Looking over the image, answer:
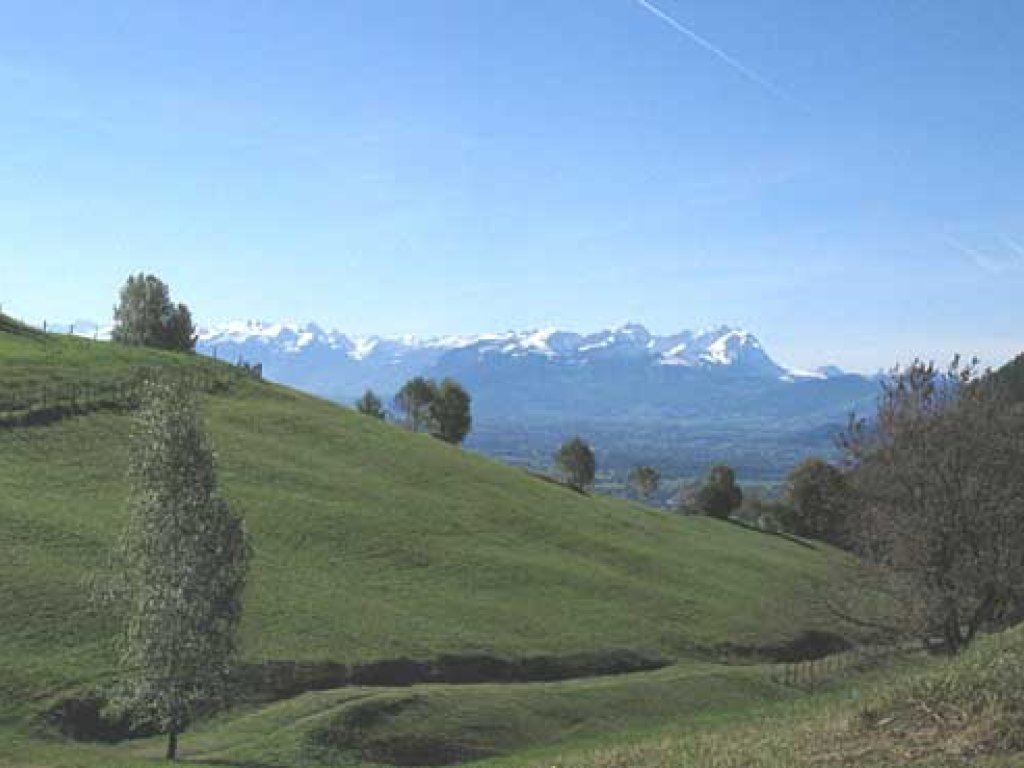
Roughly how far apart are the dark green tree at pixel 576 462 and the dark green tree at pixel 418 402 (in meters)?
20.3

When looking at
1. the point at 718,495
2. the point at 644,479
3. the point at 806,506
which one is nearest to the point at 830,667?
the point at 718,495

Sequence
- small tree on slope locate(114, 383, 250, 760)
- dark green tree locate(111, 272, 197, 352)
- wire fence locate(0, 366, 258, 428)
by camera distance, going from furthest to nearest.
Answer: dark green tree locate(111, 272, 197, 352) → wire fence locate(0, 366, 258, 428) → small tree on slope locate(114, 383, 250, 760)

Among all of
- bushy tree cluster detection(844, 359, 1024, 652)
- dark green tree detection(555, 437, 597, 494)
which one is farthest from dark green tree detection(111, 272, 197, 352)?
bushy tree cluster detection(844, 359, 1024, 652)

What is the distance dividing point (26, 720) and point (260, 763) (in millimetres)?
11586

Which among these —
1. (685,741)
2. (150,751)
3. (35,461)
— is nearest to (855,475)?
(685,741)

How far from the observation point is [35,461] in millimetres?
76562

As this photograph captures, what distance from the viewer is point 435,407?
15300 centimetres

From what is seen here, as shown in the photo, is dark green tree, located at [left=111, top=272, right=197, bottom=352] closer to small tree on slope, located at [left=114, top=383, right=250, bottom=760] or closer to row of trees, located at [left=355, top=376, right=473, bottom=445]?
row of trees, located at [left=355, top=376, right=473, bottom=445]

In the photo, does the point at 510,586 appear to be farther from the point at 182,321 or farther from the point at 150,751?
the point at 182,321

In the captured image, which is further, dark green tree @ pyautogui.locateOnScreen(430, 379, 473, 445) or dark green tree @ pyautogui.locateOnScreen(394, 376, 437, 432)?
dark green tree @ pyautogui.locateOnScreen(430, 379, 473, 445)

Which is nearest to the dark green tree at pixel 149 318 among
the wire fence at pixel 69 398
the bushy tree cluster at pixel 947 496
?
the wire fence at pixel 69 398

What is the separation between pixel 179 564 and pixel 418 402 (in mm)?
110284

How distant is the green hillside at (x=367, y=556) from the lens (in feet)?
186

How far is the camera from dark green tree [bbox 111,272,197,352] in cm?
14150
